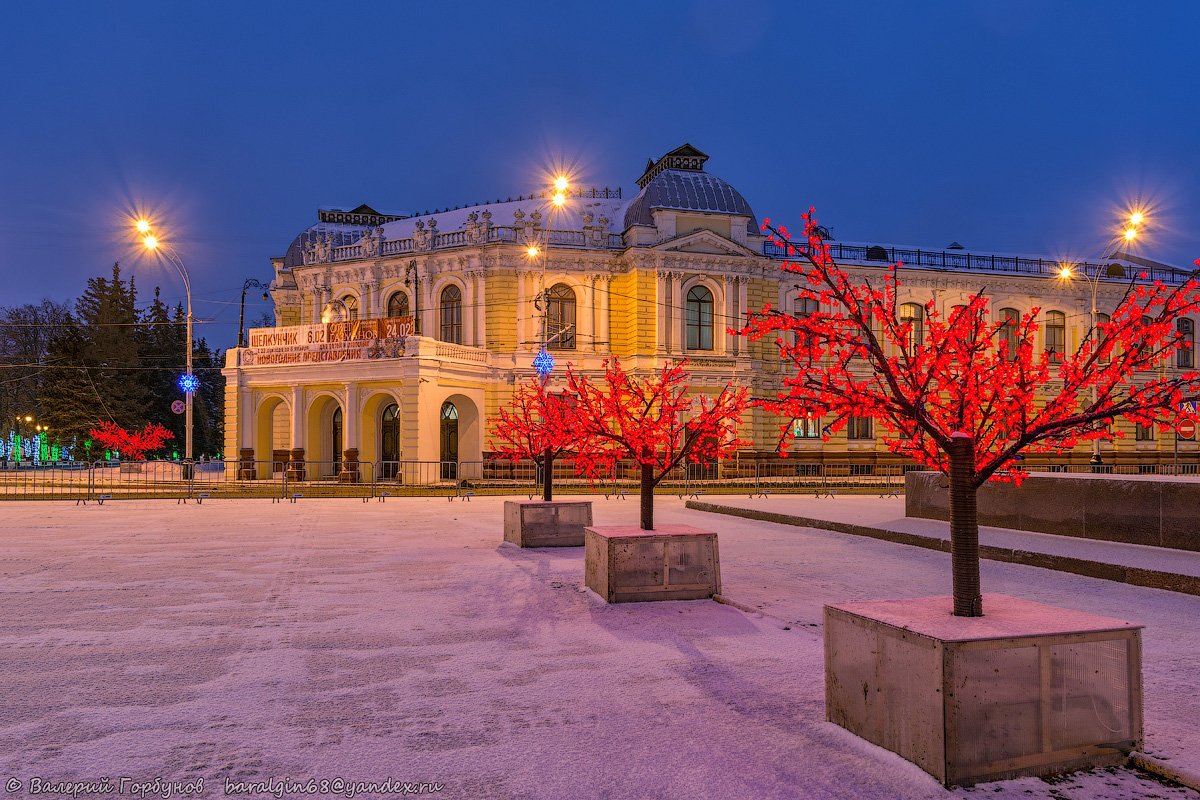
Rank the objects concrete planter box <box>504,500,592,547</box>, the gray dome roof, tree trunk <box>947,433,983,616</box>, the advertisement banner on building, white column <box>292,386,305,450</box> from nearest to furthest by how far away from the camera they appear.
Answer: tree trunk <box>947,433,983,616</box> → concrete planter box <box>504,500,592,547</box> → the advertisement banner on building → white column <box>292,386,305,450</box> → the gray dome roof

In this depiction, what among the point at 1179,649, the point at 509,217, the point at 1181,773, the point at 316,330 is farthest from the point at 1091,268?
the point at 1181,773

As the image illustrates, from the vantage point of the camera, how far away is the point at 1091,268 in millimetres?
46844

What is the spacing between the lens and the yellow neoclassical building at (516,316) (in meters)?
32.9

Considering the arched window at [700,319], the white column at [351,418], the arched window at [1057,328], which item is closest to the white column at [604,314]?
the arched window at [700,319]

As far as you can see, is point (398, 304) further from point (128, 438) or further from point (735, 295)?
point (128, 438)

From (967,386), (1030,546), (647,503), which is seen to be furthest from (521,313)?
(967,386)

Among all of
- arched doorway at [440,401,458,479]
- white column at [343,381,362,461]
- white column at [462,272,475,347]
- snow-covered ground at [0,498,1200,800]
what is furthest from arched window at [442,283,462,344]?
snow-covered ground at [0,498,1200,800]

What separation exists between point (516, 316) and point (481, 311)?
69.6 inches

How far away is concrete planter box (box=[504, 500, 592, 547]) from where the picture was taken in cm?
1242

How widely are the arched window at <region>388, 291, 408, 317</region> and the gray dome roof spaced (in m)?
12.7

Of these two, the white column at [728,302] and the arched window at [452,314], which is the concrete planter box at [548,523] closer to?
the white column at [728,302]

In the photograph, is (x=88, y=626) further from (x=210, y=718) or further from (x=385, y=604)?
(x=210, y=718)

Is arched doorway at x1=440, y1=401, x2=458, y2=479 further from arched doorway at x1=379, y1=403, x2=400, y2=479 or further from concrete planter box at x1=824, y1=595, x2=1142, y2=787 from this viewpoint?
concrete planter box at x1=824, y1=595, x2=1142, y2=787

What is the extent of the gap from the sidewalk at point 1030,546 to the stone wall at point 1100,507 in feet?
0.74
